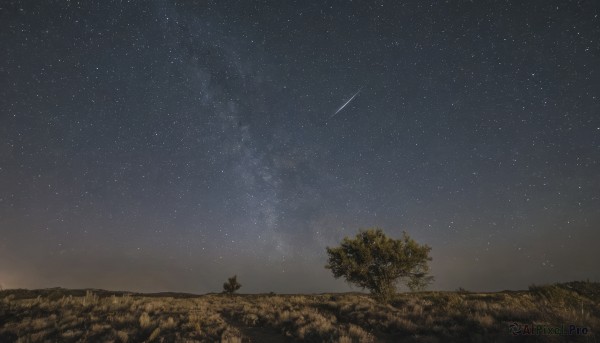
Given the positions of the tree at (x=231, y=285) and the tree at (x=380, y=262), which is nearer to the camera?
the tree at (x=380, y=262)

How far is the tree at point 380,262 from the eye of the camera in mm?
25531

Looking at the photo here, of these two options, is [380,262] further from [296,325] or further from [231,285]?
[231,285]

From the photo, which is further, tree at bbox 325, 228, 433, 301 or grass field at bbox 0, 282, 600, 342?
tree at bbox 325, 228, 433, 301

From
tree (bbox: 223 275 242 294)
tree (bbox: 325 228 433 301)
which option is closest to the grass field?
tree (bbox: 325 228 433 301)

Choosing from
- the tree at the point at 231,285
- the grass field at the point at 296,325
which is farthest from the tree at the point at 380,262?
the tree at the point at 231,285

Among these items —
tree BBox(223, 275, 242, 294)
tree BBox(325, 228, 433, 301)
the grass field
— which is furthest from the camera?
tree BBox(223, 275, 242, 294)

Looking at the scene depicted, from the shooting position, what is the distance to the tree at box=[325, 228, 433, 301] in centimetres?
2553

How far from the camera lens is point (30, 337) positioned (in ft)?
33.0

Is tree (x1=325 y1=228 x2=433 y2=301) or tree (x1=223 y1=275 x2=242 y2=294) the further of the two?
tree (x1=223 y1=275 x2=242 y2=294)

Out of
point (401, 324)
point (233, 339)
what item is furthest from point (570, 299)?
point (233, 339)

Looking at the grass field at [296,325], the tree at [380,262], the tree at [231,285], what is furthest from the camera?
the tree at [231,285]

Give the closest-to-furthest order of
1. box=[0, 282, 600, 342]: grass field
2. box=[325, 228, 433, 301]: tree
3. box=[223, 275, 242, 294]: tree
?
box=[0, 282, 600, 342]: grass field → box=[325, 228, 433, 301]: tree → box=[223, 275, 242, 294]: tree

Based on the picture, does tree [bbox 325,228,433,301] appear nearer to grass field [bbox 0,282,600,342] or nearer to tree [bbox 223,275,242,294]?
grass field [bbox 0,282,600,342]

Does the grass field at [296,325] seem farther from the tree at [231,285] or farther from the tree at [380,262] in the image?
the tree at [231,285]
